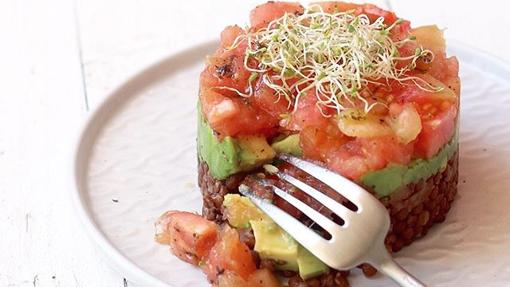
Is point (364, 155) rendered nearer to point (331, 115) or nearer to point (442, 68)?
point (331, 115)

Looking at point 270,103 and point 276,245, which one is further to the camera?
point 270,103

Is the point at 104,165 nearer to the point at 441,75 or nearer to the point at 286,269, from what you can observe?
the point at 286,269

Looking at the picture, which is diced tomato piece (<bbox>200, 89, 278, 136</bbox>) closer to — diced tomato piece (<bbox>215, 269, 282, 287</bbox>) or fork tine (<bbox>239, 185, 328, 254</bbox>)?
fork tine (<bbox>239, 185, 328, 254</bbox>)

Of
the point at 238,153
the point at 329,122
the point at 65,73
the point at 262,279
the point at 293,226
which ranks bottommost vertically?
the point at 65,73

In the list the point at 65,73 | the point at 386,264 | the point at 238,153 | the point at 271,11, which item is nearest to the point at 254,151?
the point at 238,153

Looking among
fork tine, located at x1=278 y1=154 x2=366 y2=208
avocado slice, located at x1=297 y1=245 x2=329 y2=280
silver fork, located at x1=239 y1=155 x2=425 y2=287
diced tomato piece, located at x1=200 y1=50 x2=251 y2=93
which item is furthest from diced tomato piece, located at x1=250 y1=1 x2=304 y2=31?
avocado slice, located at x1=297 y1=245 x2=329 y2=280

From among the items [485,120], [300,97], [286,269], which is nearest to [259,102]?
[300,97]
